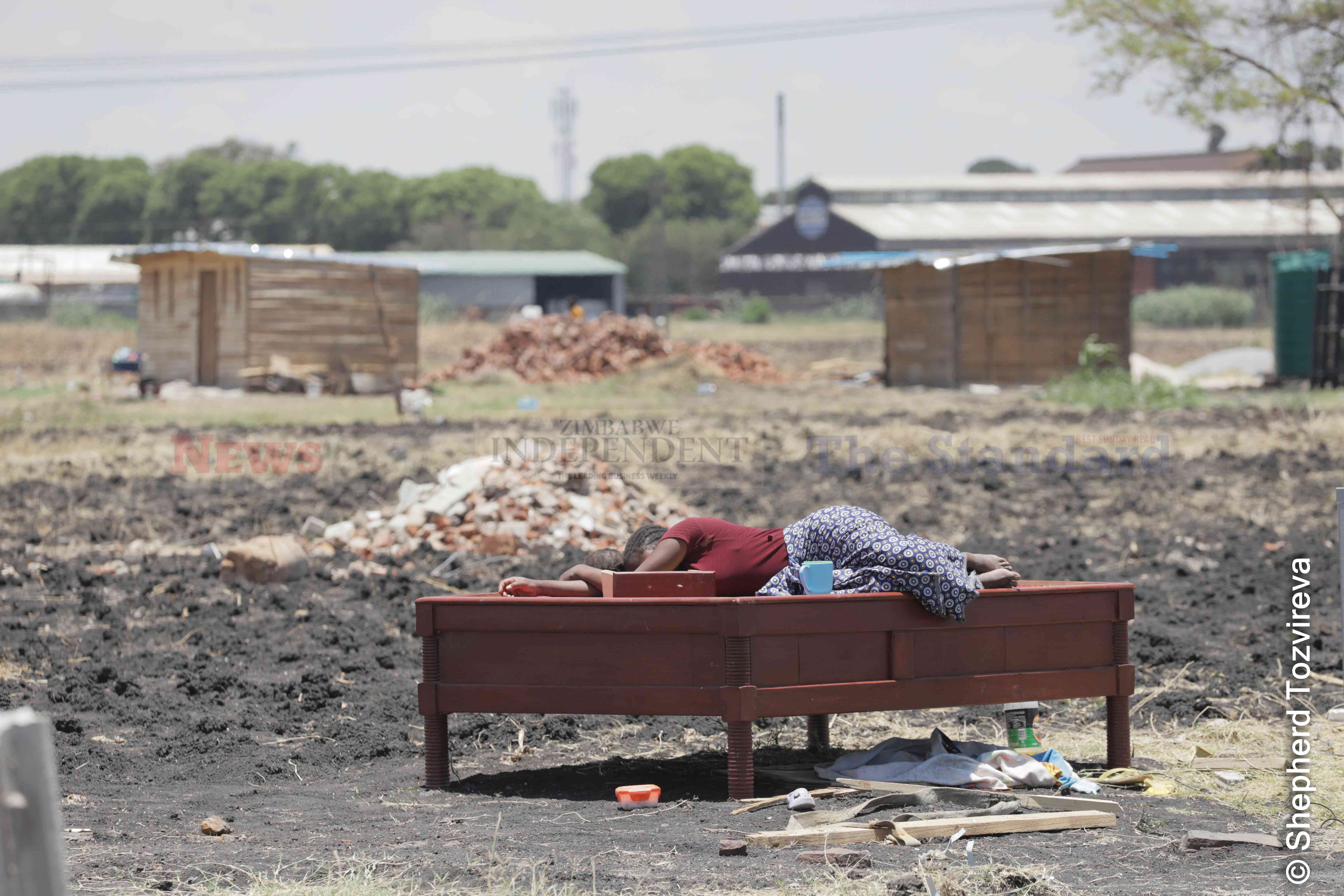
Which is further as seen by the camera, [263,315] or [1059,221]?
[1059,221]

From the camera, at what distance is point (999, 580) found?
19.1 ft

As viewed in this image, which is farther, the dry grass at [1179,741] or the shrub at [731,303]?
the shrub at [731,303]

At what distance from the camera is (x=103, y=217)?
311 feet

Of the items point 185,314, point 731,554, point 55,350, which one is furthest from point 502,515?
point 55,350

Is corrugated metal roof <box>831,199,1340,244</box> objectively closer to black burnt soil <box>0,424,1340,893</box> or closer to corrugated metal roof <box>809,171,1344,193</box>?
corrugated metal roof <box>809,171,1344,193</box>

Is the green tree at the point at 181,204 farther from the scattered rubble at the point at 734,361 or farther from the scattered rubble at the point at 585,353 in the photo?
the scattered rubble at the point at 734,361

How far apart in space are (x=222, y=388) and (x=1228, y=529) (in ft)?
66.6

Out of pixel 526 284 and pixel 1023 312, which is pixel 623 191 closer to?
pixel 526 284

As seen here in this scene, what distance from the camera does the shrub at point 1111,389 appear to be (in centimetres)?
2192

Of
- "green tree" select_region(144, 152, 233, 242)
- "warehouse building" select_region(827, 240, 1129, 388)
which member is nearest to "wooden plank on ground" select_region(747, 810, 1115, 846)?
"warehouse building" select_region(827, 240, 1129, 388)

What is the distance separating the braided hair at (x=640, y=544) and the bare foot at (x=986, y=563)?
4.38 feet

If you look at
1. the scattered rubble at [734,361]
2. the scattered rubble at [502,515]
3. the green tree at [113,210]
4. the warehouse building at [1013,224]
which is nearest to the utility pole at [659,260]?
the warehouse building at [1013,224]

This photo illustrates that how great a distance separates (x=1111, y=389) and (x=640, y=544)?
18.5 m

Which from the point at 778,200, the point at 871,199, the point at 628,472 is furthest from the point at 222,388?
the point at 778,200
